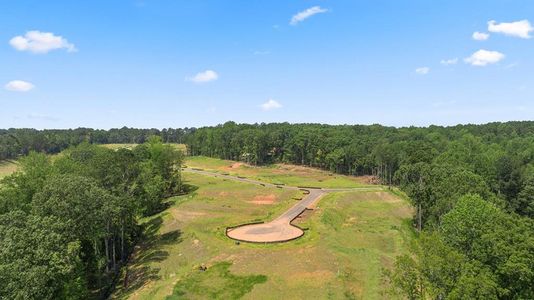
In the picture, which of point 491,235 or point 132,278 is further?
point 132,278

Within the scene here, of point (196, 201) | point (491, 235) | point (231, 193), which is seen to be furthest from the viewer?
point (231, 193)

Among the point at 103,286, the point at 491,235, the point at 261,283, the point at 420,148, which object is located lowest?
the point at 103,286

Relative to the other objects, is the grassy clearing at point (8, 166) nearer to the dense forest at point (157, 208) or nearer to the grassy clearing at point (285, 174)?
the dense forest at point (157, 208)

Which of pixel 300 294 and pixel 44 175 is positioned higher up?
pixel 44 175

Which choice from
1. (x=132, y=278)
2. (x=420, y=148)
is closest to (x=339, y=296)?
(x=132, y=278)

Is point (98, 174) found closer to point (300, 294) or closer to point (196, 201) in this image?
point (196, 201)

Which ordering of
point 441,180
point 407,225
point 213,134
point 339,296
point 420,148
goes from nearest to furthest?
point 339,296, point 441,180, point 407,225, point 420,148, point 213,134

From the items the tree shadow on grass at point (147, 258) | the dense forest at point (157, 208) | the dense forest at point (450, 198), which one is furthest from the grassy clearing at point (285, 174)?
the tree shadow on grass at point (147, 258)
